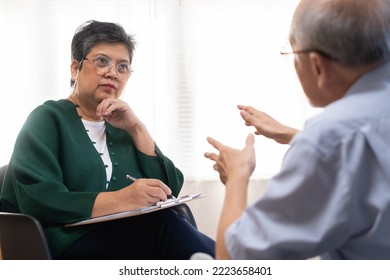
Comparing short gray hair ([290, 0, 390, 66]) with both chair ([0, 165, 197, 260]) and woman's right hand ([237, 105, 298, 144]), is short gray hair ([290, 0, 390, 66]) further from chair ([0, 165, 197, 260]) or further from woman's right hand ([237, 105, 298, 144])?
chair ([0, 165, 197, 260])

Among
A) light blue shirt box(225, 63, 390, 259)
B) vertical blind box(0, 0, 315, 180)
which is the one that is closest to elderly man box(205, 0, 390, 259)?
light blue shirt box(225, 63, 390, 259)

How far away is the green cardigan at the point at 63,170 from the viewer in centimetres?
179

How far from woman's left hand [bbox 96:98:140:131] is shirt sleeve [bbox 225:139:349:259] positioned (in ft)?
3.39

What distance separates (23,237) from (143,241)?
0.37 m

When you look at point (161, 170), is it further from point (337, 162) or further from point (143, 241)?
point (337, 162)

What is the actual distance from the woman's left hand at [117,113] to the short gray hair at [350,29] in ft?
3.33

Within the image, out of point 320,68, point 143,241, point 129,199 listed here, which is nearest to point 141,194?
point 129,199

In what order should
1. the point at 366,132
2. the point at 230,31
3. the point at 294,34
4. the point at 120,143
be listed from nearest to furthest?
the point at 366,132 < the point at 294,34 < the point at 120,143 < the point at 230,31

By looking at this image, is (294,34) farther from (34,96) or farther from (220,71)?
(34,96)

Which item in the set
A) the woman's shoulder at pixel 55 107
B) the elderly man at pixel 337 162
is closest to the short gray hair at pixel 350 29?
the elderly man at pixel 337 162

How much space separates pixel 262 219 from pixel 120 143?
112cm

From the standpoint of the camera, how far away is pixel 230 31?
3209 millimetres
